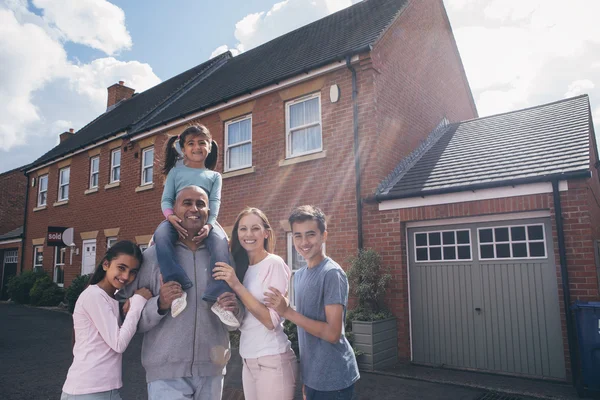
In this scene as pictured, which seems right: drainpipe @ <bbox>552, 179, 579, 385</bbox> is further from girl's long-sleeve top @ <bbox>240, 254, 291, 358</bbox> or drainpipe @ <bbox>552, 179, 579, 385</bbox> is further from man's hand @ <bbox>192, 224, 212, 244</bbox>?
man's hand @ <bbox>192, 224, 212, 244</bbox>

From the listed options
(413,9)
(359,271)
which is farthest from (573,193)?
(413,9)

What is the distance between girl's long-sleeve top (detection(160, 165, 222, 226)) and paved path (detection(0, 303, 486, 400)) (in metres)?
3.56

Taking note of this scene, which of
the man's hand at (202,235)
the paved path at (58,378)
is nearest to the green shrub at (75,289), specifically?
the paved path at (58,378)

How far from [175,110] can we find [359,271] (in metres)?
9.27

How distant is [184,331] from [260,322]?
44 centimetres

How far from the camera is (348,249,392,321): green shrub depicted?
24.5 feet

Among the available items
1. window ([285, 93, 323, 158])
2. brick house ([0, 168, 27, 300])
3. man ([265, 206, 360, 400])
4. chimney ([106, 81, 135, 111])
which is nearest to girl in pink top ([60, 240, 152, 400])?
man ([265, 206, 360, 400])

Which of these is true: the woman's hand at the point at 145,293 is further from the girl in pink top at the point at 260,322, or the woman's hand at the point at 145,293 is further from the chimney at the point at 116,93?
the chimney at the point at 116,93

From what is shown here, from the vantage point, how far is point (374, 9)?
1216 cm

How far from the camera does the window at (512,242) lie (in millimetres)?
6680

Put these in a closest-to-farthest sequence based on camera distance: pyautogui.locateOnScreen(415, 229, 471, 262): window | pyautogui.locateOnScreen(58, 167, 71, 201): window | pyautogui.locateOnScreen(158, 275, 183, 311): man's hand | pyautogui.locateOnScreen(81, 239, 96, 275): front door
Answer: pyautogui.locateOnScreen(158, 275, 183, 311): man's hand < pyautogui.locateOnScreen(415, 229, 471, 262): window < pyautogui.locateOnScreen(81, 239, 96, 275): front door < pyautogui.locateOnScreen(58, 167, 71, 201): window

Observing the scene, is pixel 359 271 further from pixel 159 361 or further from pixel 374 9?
pixel 374 9

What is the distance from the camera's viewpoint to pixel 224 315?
8.02 ft

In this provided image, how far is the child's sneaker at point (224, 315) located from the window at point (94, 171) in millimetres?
14847
